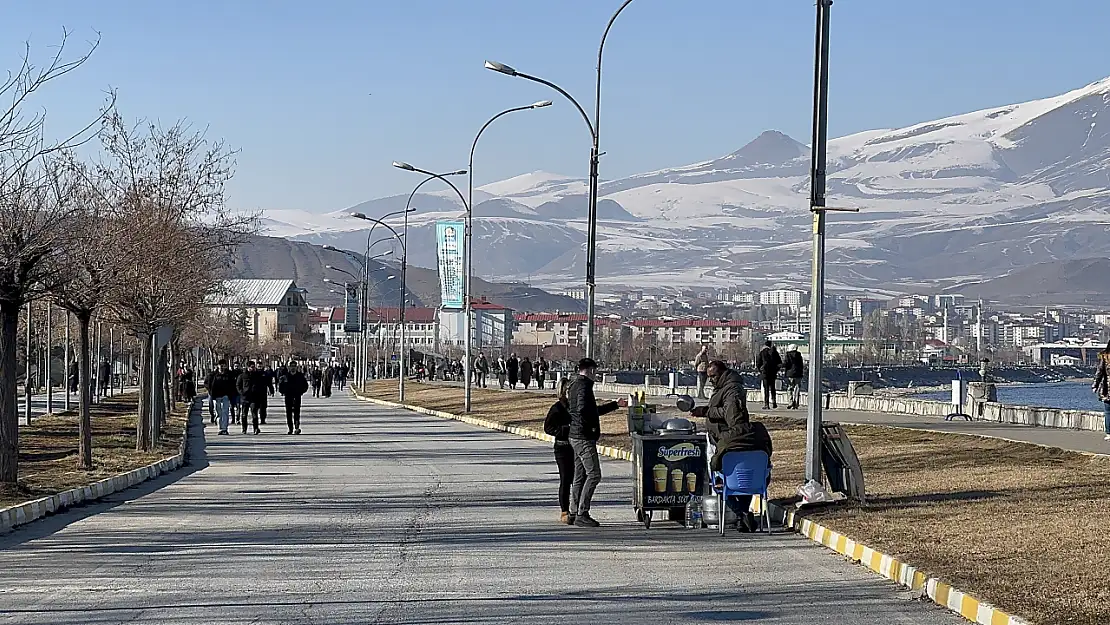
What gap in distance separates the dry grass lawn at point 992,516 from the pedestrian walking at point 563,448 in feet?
8.58

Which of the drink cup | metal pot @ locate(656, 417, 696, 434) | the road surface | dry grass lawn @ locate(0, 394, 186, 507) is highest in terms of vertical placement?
metal pot @ locate(656, 417, 696, 434)

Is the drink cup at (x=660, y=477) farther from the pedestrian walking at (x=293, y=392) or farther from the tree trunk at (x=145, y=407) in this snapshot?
the pedestrian walking at (x=293, y=392)

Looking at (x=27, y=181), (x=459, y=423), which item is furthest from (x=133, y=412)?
(x=27, y=181)

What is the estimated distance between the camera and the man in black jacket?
54.5ft

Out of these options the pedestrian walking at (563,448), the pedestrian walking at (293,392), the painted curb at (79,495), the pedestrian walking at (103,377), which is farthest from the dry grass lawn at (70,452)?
the pedestrian walking at (103,377)

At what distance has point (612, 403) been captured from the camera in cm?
1684

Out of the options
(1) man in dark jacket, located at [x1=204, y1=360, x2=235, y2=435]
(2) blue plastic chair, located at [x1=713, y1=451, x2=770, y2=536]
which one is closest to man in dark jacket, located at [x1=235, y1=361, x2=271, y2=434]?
(1) man in dark jacket, located at [x1=204, y1=360, x2=235, y2=435]

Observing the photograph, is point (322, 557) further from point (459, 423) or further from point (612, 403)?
point (459, 423)

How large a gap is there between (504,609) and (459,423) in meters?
37.1

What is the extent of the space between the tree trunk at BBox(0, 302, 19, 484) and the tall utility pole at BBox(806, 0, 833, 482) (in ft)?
32.7

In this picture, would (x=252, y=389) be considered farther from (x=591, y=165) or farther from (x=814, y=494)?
(x=814, y=494)

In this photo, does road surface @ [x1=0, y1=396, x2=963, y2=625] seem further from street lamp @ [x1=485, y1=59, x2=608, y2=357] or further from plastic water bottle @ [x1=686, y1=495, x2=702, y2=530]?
street lamp @ [x1=485, y1=59, x2=608, y2=357]

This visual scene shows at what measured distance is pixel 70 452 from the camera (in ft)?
97.8

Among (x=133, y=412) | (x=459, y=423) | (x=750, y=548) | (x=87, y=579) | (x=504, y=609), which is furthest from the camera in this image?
(x=133, y=412)
